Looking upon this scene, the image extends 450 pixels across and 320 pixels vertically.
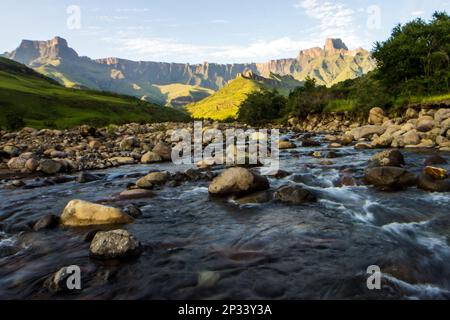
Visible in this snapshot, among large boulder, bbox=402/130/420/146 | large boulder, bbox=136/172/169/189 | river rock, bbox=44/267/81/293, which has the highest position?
large boulder, bbox=402/130/420/146

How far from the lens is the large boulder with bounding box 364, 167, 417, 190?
45.3 ft

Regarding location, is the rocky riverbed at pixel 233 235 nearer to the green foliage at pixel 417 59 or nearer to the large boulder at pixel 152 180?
the large boulder at pixel 152 180

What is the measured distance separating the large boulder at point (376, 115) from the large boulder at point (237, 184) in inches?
1422

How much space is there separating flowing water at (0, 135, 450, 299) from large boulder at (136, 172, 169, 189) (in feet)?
6.38

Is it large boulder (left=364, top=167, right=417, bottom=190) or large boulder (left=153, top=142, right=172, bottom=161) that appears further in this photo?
large boulder (left=153, top=142, right=172, bottom=161)

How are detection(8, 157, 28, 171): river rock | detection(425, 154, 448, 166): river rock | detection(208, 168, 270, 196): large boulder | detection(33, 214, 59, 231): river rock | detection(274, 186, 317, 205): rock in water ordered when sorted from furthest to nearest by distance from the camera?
detection(8, 157, 28, 171): river rock < detection(425, 154, 448, 166): river rock < detection(208, 168, 270, 196): large boulder < detection(274, 186, 317, 205): rock in water < detection(33, 214, 59, 231): river rock

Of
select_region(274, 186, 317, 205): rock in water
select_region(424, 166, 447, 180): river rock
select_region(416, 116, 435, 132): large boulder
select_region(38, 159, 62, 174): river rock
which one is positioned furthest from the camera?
select_region(416, 116, 435, 132): large boulder

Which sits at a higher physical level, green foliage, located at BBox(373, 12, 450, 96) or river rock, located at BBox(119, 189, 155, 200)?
green foliage, located at BBox(373, 12, 450, 96)

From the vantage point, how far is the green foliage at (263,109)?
86.4 metres

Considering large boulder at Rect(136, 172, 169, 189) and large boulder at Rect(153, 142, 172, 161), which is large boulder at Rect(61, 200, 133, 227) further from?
large boulder at Rect(153, 142, 172, 161)

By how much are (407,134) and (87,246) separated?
25810mm

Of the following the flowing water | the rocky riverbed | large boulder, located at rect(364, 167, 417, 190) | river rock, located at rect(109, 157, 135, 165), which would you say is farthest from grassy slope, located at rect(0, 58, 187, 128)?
large boulder, located at rect(364, 167, 417, 190)

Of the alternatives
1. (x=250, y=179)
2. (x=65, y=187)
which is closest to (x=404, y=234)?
(x=250, y=179)

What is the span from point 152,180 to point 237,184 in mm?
4971
